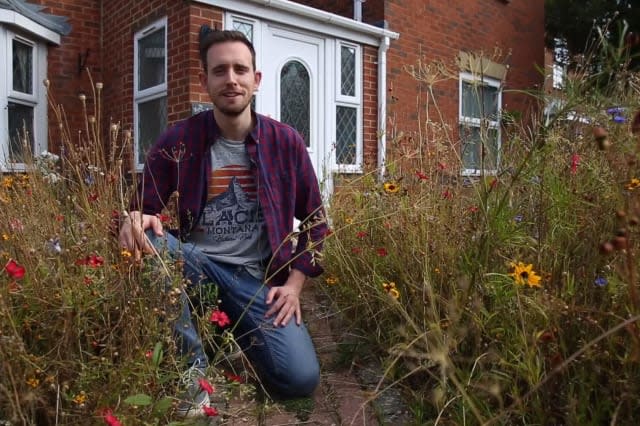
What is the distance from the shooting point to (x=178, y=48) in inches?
204

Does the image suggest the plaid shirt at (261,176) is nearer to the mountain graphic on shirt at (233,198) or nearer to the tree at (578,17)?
the mountain graphic on shirt at (233,198)

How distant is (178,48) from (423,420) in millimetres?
4409

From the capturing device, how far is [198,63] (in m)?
5.07

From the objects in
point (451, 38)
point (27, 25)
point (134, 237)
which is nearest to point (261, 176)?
point (134, 237)

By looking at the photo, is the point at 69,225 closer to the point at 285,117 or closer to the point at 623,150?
the point at 623,150

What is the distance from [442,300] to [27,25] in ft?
17.8

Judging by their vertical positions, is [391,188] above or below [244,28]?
below

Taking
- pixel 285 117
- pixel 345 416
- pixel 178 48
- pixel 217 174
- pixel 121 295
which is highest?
pixel 178 48

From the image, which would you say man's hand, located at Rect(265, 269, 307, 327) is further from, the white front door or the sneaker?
the white front door

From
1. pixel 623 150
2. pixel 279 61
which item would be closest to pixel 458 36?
pixel 279 61

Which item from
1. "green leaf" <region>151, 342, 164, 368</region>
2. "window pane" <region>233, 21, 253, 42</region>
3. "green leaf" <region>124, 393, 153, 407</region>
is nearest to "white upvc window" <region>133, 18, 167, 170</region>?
"window pane" <region>233, 21, 253, 42</region>

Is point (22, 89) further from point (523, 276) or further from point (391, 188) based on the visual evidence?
point (523, 276)

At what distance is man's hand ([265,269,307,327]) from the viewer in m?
2.22

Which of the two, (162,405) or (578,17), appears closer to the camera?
(162,405)
